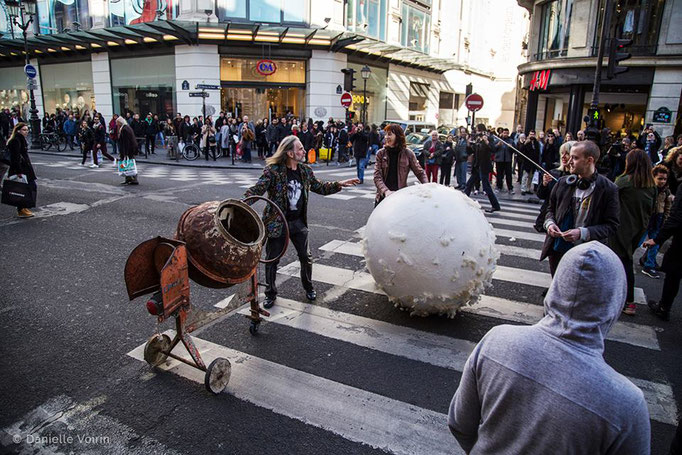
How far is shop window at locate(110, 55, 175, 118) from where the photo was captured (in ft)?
91.9

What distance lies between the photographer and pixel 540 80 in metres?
25.8

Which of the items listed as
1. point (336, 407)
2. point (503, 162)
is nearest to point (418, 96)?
point (503, 162)

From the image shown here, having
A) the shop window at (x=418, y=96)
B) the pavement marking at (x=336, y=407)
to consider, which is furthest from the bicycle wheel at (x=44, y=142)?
the shop window at (x=418, y=96)

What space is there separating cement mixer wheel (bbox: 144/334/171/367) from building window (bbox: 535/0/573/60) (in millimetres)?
26627

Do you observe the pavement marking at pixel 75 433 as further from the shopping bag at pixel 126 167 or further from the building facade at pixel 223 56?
the building facade at pixel 223 56

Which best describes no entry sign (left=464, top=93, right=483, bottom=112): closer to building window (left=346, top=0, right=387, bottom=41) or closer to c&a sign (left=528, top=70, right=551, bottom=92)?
c&a sign (left=528, top=70, right=551, bottom=92)

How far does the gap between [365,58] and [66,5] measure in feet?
69.2

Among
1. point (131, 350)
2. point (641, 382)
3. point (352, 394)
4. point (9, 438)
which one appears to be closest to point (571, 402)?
point (352, 394)

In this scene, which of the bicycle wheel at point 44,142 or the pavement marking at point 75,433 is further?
the bicycle wheel at point 44,142

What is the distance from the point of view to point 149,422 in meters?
3.39

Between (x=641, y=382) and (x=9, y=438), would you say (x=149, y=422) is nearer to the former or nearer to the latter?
(x=9, y=438)

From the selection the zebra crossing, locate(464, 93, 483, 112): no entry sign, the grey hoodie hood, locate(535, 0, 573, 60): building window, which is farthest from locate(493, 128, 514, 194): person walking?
locate(535, 0, 573, 60): building window

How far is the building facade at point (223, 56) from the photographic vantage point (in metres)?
26.3

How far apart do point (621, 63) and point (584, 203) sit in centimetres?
2144
